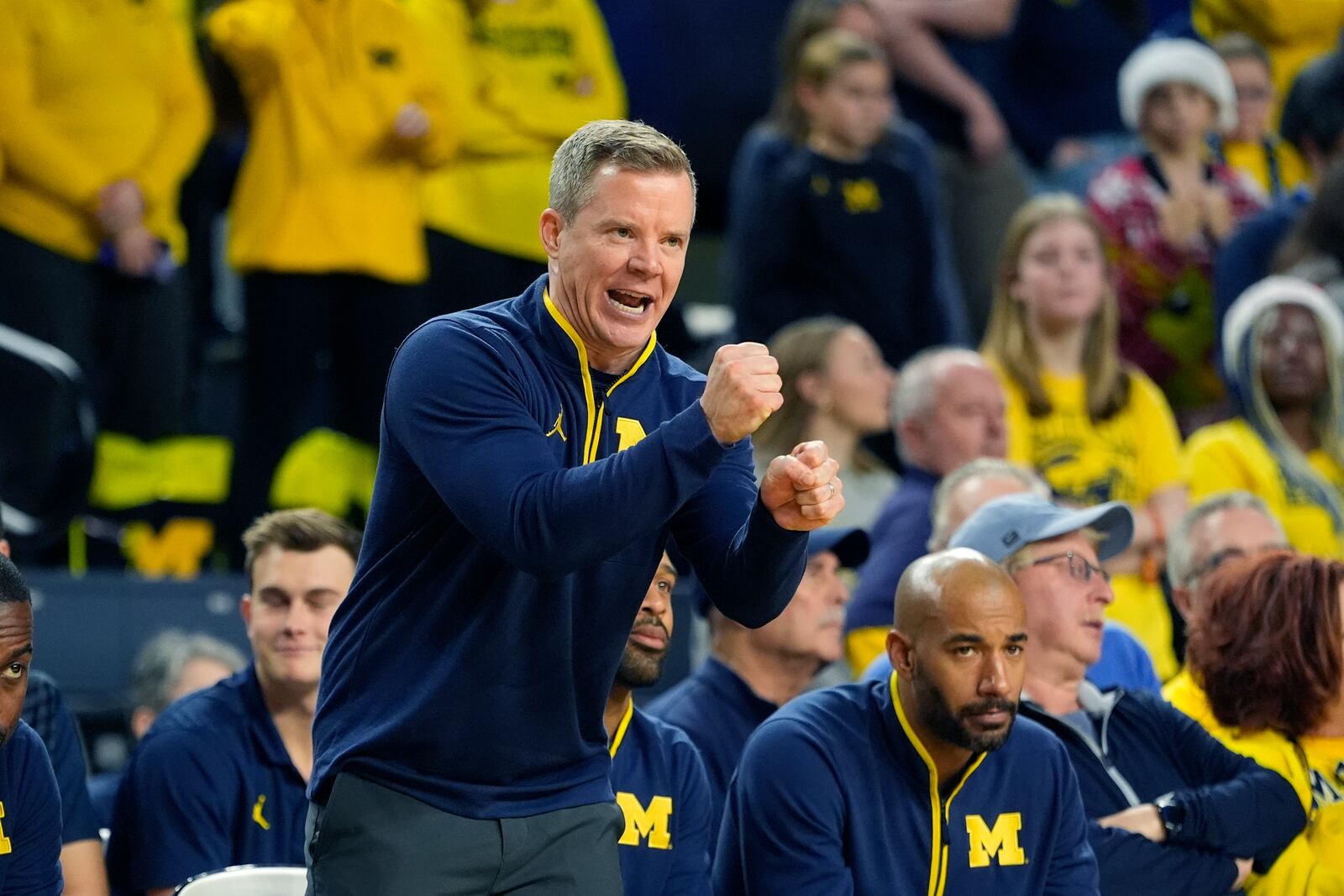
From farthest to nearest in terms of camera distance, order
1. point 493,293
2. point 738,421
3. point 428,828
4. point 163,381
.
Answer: point 493,293 → point 163,381 → point 428,828 → point 738,421

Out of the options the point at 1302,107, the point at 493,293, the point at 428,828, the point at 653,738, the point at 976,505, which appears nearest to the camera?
the point at 428,828

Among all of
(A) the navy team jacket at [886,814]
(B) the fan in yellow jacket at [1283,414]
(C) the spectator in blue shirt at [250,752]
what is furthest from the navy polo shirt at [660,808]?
(B) the fan in yellow jacket at [1283,414]

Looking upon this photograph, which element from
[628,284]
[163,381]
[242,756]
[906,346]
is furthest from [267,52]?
[628,284]

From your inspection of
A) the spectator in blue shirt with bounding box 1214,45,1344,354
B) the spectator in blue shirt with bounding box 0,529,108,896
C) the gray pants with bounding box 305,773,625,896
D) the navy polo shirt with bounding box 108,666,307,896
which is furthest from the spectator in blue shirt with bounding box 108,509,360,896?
the spectator in blue shirt with bounding box 1214,45,1344,354

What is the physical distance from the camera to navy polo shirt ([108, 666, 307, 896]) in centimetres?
403

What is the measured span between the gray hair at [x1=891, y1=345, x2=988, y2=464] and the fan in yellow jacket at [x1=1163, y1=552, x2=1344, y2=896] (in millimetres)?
1458

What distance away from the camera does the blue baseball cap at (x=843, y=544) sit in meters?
4.77

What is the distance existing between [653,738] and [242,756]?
2.79ft

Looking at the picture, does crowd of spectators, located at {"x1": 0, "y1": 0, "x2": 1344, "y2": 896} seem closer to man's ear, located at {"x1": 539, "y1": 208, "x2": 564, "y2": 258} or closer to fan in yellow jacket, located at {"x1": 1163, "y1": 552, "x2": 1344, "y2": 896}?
fan in yellow jacket, located at {"x1": 1163, "y1": 552, "x2": 1344, "y2": 896}

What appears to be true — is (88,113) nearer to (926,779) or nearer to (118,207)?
(118,207)

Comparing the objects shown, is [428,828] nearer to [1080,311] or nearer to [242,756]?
[242,756]

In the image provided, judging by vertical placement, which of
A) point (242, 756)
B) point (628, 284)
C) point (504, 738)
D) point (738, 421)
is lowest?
point (242, 756)

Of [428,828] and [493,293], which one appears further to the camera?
[493,293]

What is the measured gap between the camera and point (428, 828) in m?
2.46
